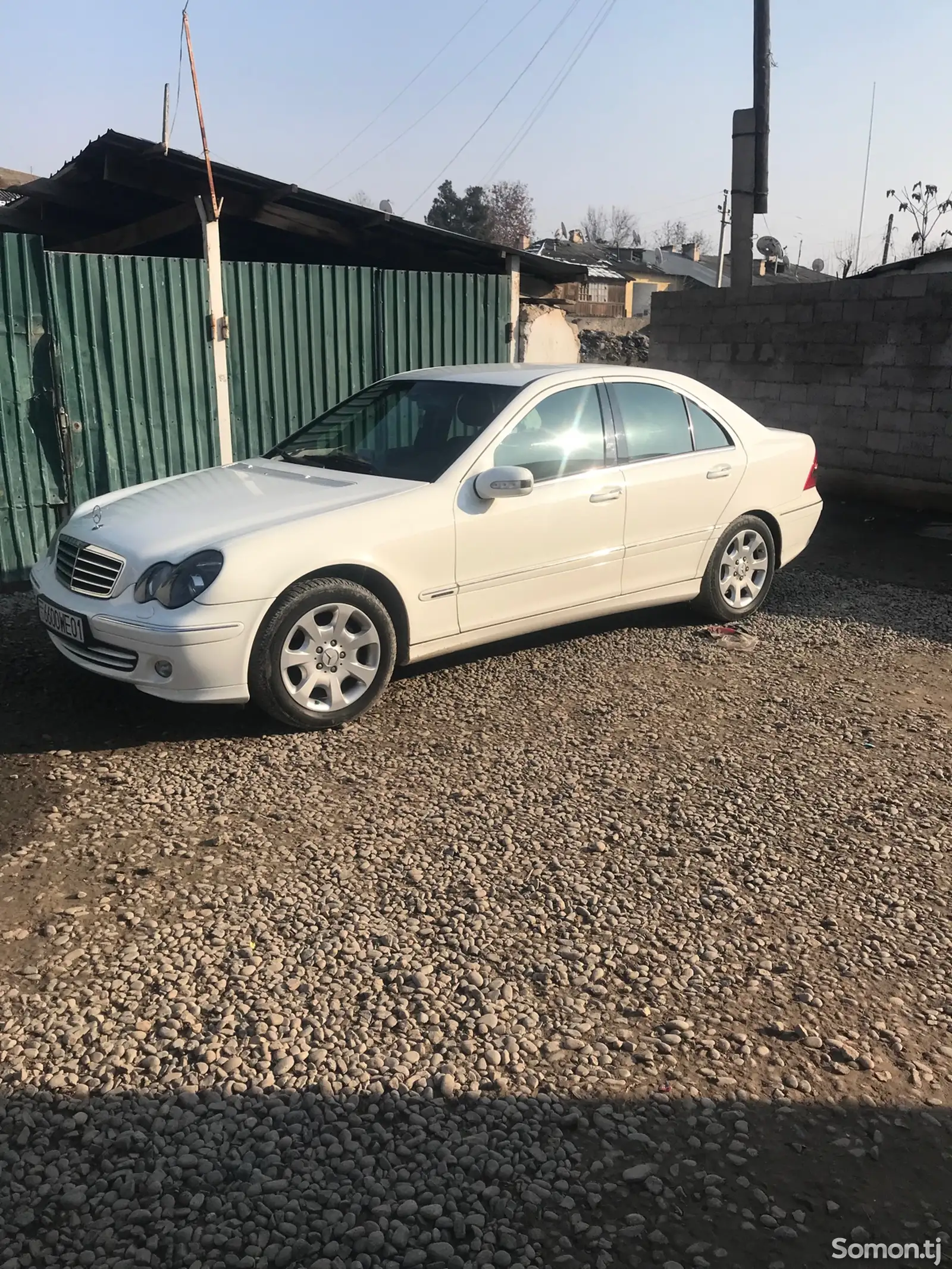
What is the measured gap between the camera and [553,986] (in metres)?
3.12

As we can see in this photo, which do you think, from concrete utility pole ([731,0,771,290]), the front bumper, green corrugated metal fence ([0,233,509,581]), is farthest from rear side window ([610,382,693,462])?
concrete utility pole ([731,0,771,290])

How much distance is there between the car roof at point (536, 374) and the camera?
5863 mm

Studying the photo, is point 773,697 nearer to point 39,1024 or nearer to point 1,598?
point 39,1024

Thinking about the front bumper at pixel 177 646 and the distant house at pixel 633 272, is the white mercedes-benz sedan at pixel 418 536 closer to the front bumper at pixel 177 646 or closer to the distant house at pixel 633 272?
the front bumper at pixel 177 646

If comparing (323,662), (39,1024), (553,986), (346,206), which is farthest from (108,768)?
(346,206)

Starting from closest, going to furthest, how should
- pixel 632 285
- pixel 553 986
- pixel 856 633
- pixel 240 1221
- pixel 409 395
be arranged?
1. pixel 240 1221
2. pixel 553 986
3. pixel 409 395
4. pixel 856 633
5. pixel 632 285

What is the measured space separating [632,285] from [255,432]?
4466 cm

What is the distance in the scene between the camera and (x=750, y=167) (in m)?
13.1

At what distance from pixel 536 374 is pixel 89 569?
2.64 m

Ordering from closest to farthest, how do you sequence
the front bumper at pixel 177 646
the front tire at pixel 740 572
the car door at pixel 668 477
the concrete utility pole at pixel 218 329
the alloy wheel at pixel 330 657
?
the front bumper at pixel 177 646, the alloy wheel at pixel 330 657, the car door at pixel 668 477, the front tire at pixel 740 572, the concrete utility pole at pixel 218 329

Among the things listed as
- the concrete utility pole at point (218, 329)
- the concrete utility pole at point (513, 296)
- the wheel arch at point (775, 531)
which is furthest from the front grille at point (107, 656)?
the concrete utility pole at point (513, 296)

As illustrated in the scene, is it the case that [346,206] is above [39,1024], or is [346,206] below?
above

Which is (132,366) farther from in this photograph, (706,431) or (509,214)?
(509,214)

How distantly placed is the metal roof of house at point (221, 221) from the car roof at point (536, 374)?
3466 mm
